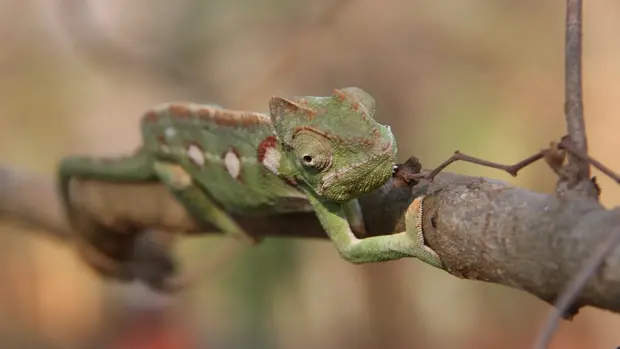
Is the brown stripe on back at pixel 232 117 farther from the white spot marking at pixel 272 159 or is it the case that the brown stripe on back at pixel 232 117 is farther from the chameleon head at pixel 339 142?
the chameleon head at pixel 339 142

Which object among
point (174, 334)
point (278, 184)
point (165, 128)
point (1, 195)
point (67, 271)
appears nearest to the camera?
point (278, 184)

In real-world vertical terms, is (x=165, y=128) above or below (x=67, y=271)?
below

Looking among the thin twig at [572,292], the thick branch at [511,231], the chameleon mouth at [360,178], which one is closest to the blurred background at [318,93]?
the chameleon mouth at [360,178]

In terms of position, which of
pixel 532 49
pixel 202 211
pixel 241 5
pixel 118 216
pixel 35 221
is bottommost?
pixel 202 211

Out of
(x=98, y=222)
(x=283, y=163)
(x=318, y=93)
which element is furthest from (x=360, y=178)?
(x=318, y=93)

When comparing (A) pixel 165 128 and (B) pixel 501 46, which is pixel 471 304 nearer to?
(B) pixel 501 46

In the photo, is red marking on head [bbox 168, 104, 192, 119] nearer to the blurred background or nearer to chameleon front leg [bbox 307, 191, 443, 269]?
A: chameleon front leg [bbox 307, 191, 443, 269]

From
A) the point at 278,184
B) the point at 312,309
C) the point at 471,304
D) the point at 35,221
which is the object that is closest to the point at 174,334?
the point at 312,309
